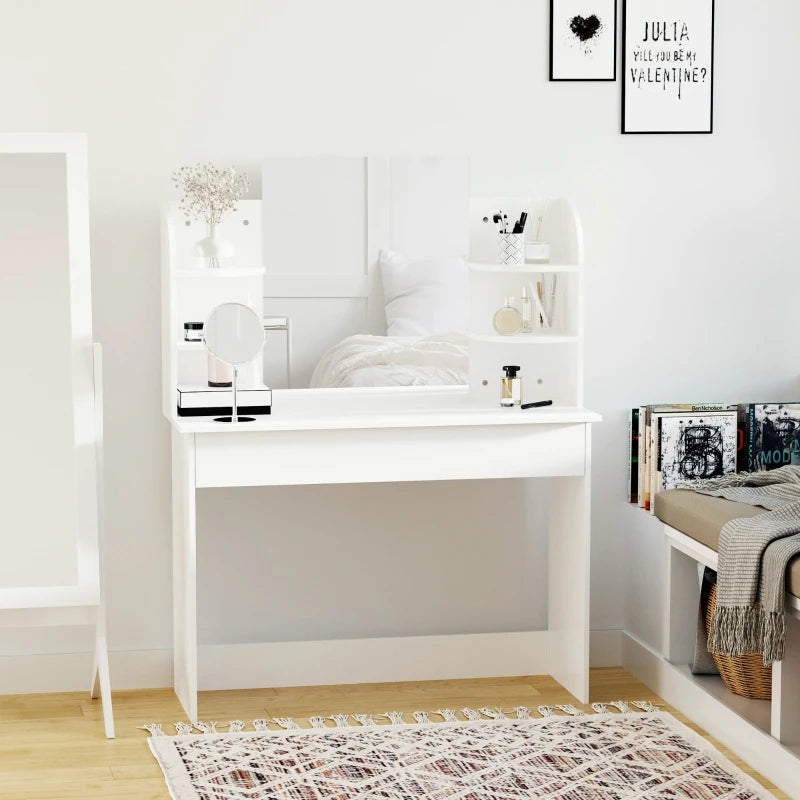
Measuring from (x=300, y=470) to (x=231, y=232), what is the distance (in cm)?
71

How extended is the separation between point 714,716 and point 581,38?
6.30 ft

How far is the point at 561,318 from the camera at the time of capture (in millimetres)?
3623

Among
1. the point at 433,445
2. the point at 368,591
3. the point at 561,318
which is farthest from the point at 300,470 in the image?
the point at 561,318

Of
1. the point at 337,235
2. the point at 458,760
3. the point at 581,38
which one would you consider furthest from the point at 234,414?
the point at 581,38

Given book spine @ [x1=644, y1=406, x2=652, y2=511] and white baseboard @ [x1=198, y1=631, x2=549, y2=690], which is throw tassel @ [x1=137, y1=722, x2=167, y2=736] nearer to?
white baseboard @ [x1=198, y1=631, x2=549, y2=690]

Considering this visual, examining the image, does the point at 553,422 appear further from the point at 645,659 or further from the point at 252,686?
the point at 252,686

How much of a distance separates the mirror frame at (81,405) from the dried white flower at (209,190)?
283mm

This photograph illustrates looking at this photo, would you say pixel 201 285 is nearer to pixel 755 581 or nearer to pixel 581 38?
pixel 581 38

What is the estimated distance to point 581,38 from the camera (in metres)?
3.70

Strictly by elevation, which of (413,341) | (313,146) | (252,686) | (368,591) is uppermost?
(313,146)

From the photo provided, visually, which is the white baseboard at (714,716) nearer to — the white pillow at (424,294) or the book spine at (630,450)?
the book spine at (630,450)

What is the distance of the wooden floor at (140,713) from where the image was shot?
2945mm

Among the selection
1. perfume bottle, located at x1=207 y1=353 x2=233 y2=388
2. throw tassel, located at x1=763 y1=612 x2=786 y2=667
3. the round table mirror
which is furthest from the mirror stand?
throw tassel, located at x1=763 y1=612 x2=786 y2=667

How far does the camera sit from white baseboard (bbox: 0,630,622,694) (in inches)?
141
